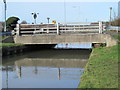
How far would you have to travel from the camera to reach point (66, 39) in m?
20.9

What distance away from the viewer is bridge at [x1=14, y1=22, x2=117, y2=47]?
20.4m

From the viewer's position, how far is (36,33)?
23.7 m

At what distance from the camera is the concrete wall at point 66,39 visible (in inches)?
795

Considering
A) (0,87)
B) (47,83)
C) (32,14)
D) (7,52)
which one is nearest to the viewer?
(0,87)

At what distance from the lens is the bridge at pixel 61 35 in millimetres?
20438

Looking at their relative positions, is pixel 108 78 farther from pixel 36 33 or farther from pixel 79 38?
pixel 36 33

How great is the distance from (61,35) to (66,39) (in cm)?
55

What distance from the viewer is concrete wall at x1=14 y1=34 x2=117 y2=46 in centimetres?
2020

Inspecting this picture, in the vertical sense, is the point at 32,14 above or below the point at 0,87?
above

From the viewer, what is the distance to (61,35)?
20.9 meters

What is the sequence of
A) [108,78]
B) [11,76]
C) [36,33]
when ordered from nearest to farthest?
[108,78], [11,76], [36,33]

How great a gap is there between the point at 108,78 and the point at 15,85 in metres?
3.57

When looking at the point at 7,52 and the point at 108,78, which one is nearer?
the point at 108,78

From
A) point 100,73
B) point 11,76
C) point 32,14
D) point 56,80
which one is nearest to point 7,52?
point 11,76
